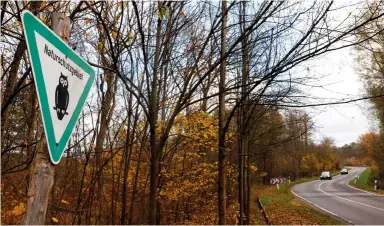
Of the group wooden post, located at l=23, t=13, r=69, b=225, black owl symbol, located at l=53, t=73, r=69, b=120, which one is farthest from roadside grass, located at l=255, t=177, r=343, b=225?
black owl symbol, located at l=53, t=73, r=69, b=120

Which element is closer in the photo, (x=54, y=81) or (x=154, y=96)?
(x=54, y=81)

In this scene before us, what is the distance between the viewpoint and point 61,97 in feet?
4.65

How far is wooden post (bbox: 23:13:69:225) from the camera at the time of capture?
56.9 inches

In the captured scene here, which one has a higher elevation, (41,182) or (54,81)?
(54,81)

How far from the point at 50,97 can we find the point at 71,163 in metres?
5.41

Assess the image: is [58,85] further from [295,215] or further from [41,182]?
[295,215]

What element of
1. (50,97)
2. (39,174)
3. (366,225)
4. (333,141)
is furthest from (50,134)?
(333,141)

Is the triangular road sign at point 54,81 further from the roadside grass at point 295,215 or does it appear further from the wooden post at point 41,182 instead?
the roadside grass at point 295,215

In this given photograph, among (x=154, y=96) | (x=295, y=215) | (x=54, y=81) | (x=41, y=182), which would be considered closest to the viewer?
(x=54, y=81)

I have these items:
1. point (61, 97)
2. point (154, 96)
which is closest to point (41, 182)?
point (61, 97)

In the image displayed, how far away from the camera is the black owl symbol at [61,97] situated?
1.38m

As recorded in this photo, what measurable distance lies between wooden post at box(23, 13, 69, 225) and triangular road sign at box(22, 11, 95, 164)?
0.60 ft

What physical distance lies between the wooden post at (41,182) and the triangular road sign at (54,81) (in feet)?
0.60

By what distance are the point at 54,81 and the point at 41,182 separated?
1.60 feet
